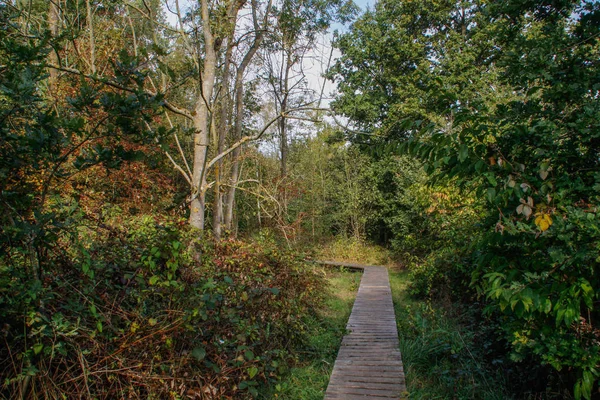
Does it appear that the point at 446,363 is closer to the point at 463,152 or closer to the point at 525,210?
the point at 525,210

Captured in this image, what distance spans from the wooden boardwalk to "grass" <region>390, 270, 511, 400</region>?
0.17 m

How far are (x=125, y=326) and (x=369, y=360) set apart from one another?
9.18ft

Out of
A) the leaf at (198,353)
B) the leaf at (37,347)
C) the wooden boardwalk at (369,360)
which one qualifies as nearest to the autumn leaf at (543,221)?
the wooden boardwalk at (369,360)

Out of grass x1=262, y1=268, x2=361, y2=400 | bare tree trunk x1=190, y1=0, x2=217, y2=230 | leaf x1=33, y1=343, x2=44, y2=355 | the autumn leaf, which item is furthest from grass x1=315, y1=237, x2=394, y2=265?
leaf x1=33, y1=343, x2=44, y2=355

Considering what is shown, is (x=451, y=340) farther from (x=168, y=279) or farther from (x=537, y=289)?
(x=168, y=279)

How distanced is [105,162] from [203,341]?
1.74 meters

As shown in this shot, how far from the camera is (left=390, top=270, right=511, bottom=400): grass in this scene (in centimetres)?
347

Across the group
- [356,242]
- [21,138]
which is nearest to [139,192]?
[356,242]

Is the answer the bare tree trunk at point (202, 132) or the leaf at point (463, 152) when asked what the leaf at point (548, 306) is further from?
the bare tree trunk at point (202, 132)

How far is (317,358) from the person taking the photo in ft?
15.7

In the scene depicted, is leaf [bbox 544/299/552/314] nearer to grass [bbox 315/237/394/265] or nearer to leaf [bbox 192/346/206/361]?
leaf [bbox 192/346/206/361]

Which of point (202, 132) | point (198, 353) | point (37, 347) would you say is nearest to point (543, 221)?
point (198, 353)

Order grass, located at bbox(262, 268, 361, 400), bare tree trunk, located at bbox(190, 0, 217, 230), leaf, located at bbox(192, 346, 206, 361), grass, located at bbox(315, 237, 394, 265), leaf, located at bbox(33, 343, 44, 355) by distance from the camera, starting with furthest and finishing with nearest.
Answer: grass, located at bbox(315, 237, 394, 265) < bare tree trunk, located at bbox(190, 0, 217, 230) < grass, located at bbox(262, 268, 361, 400) < leaf, located at bbox(192, 346, 206, 361) < leaf, located at bbox(33, 343, 44, 355)

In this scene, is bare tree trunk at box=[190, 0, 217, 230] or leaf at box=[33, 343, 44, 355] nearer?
leaf at box=[33, 343, 44, 355]
